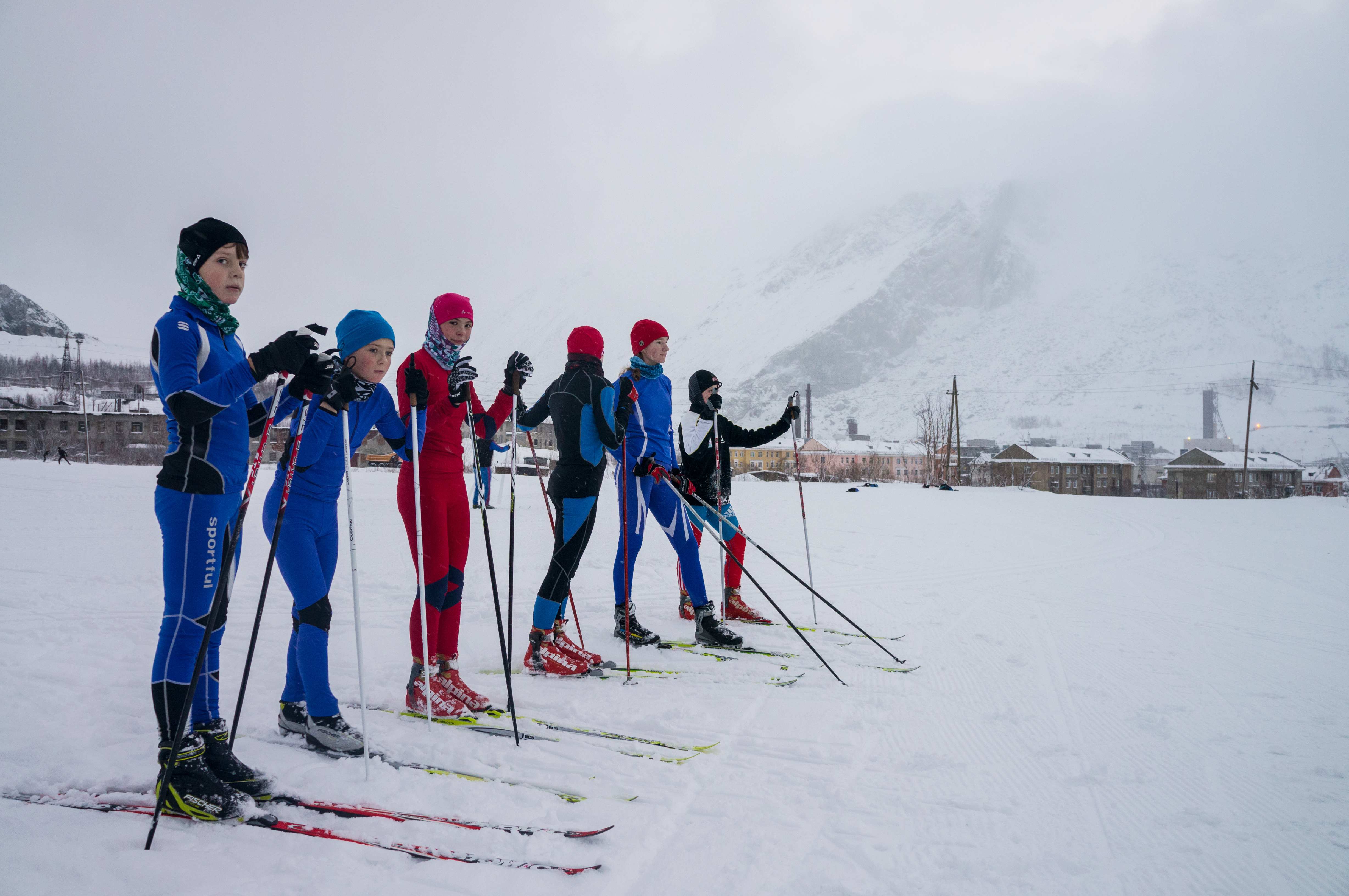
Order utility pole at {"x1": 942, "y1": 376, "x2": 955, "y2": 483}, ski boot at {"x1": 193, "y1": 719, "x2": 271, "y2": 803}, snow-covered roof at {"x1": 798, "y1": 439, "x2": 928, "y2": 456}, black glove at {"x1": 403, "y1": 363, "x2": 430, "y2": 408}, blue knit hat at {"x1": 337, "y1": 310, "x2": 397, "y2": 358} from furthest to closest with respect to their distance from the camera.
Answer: snow-covered roof at {"x1": 798, "y1": 439, "x2": 928, "y2": 456}
utility pole at {"x1": 942, "y1": 376, "x2": 955, "y2": 483}
black glove at {"x1": 403, "y1": 363, "x2": 430, "y2": 408}
blue knit hat at {"x1": 337, "y1": 310, "x2": 397, "y2": 358}
ski boot at {"x1": 193, "y1": 719, "x2": 271, "y2": 803}

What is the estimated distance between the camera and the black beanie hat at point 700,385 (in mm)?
5473

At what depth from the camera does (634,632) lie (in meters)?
4.75

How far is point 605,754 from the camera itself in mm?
2795

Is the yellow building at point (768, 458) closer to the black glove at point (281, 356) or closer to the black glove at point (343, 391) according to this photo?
the black glove at point (343, 391)

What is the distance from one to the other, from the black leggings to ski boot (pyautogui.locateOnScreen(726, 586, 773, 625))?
1.73 m

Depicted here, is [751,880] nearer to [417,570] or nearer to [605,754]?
[605,754]

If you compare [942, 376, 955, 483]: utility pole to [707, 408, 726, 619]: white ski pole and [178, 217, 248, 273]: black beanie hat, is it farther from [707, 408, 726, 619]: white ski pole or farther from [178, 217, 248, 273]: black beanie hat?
[178, 217, 248, 273]: black beanie hat

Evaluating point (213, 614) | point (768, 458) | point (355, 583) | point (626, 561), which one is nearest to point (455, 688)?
point (355, 583)

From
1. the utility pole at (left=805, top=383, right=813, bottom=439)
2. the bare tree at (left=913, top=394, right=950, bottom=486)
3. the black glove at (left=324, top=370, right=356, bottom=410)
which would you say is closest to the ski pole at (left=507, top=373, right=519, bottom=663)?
the black glove at (left=324, top=370, right=356, bottom=410)

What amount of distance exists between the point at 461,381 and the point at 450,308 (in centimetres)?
42

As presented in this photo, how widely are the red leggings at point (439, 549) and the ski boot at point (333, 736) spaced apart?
1.74 ft

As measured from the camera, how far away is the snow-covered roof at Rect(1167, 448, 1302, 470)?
54.3m

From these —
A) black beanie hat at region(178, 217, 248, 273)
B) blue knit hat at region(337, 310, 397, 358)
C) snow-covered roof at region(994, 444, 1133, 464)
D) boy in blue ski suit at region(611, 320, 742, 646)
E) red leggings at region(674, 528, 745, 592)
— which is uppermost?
snow-covered roof at region(994, 444, 1133, 464)

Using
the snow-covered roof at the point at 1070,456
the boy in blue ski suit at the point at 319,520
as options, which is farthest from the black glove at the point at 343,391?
the snow-covered roof at the point at 1070,456
